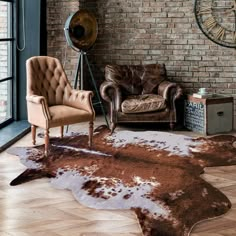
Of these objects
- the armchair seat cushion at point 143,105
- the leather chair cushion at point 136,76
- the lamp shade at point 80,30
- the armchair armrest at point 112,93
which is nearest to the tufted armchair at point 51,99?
the lamp shade at point 80,30

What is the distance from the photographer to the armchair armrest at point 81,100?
6.00m

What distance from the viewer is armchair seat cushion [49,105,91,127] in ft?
18.7

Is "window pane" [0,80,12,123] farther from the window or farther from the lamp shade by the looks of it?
the lamp shade

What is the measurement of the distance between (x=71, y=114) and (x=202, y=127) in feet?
6.68

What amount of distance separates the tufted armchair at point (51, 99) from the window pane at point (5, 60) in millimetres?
975

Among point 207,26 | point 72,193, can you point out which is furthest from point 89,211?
point 207,26

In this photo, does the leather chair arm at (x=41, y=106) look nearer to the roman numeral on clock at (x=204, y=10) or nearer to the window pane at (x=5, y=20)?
the window pane at (x=5, y=20)

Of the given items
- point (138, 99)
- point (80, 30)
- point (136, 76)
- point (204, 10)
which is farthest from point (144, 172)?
point (204, 10)

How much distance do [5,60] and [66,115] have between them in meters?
1.88

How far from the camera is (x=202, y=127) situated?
701 centimetres

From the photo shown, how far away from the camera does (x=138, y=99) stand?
23.3 ft

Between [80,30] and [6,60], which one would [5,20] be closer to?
[6,60]

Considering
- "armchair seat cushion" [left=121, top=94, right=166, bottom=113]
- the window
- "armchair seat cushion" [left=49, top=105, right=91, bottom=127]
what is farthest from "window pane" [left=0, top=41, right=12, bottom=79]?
"armchair seat cushion" [left=121, top=94, right=166, bottom=113]

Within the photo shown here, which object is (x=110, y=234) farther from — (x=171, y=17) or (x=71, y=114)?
(x=171, y=17)
